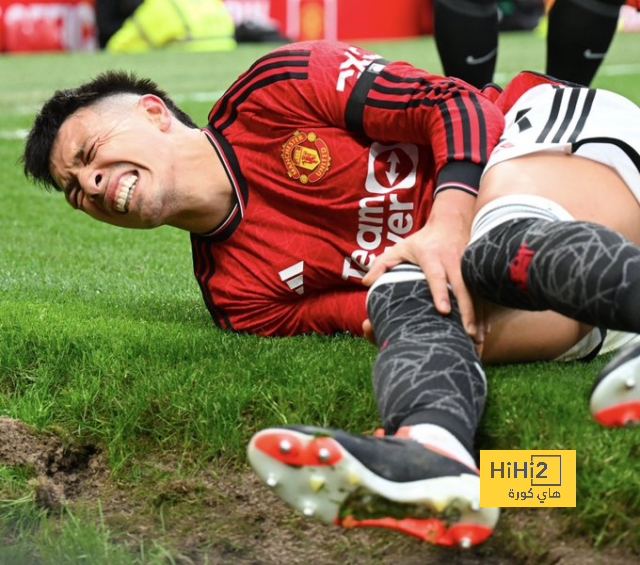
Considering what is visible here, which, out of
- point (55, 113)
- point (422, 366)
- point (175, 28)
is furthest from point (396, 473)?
point (175, 28)

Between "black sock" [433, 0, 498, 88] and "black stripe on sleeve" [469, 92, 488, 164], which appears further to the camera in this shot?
"black sock" [433, 0, 498, 88]

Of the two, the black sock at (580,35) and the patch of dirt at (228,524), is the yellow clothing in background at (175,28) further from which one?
the patch of dirt at (228,524)

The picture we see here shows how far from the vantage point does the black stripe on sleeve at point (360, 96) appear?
2.00m

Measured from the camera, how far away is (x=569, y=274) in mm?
1392

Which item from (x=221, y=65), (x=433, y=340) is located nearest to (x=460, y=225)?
(x=433, y=340)

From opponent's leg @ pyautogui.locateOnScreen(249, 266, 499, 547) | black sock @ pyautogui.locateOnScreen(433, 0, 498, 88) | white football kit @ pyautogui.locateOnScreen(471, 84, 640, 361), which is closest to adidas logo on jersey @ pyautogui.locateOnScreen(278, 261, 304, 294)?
white football kit @ pyautogui.locateOnScreen(471, 84, 640, 361)

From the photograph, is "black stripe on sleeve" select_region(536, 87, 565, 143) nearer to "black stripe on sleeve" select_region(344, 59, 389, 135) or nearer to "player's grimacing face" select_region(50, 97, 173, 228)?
"black stripe on sleeve" select_region(344, 59, 389, 135)

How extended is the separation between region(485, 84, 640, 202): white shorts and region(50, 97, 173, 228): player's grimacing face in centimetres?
66

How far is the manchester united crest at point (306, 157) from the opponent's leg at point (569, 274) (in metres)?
0.57

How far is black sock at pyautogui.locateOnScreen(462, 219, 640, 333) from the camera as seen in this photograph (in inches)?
53.4

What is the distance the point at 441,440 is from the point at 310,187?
2.87 ft

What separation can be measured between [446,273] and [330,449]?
1.47ft

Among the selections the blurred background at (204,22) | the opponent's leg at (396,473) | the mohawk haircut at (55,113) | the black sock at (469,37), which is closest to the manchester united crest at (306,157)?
the mohawk haircut at (55,113)

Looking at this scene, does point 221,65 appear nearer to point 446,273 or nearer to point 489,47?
point 489,47
